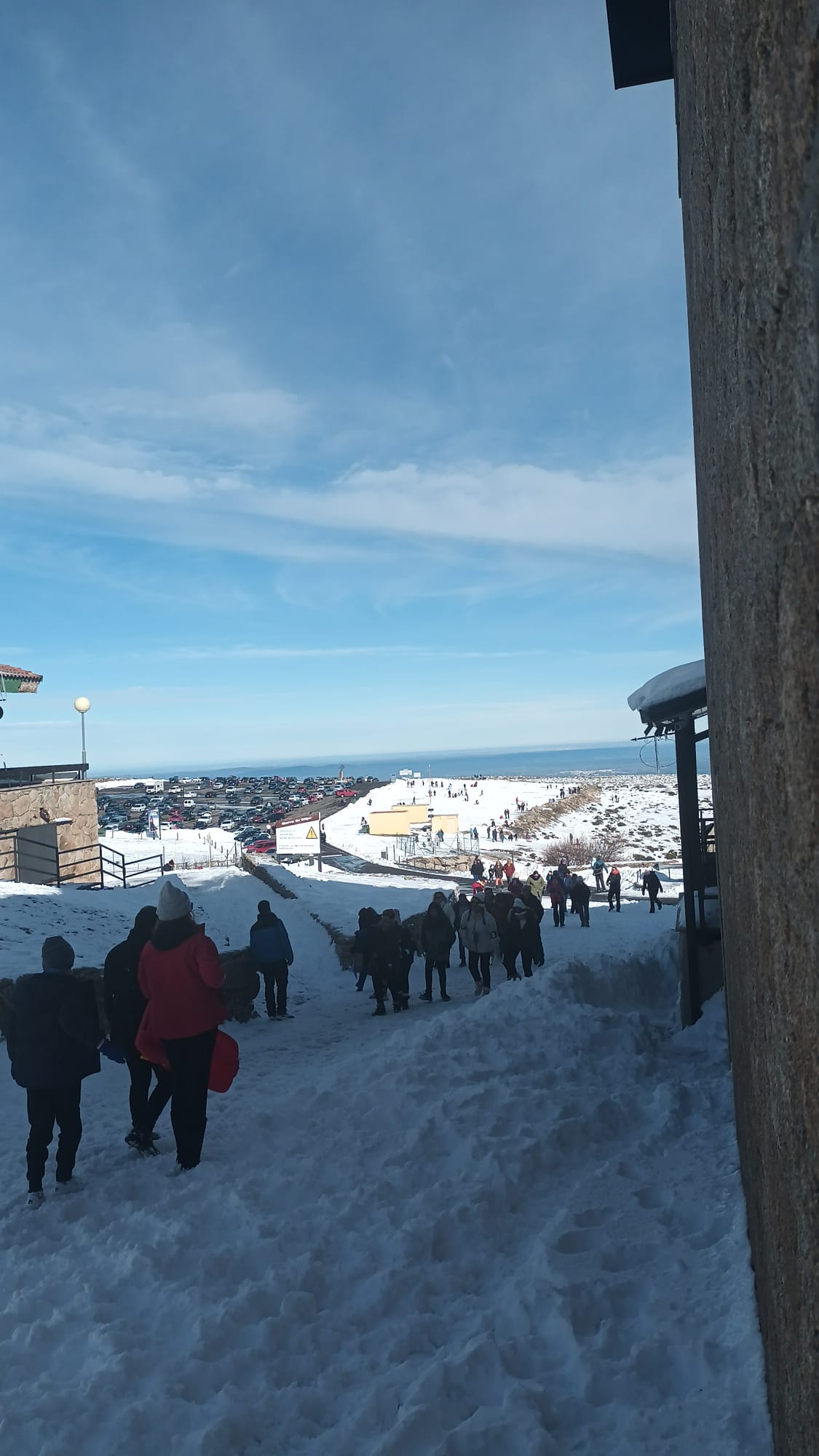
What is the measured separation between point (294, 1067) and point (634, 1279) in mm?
4704

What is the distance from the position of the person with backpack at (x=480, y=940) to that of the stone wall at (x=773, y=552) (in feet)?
26.0

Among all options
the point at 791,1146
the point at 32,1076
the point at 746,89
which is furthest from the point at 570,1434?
the point at 746,89

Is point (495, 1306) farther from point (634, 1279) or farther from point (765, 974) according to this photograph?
point (765, 974)

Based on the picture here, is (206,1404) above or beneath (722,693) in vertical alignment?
beneath

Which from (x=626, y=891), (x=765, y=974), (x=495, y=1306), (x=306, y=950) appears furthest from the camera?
(x=626, y=891)

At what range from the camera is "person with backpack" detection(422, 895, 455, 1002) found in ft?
34.1

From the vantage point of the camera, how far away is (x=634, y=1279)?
3619 millimetres

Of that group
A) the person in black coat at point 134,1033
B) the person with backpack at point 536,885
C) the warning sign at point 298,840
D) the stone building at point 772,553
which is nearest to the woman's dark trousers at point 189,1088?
the person in black coat at point 134,1033

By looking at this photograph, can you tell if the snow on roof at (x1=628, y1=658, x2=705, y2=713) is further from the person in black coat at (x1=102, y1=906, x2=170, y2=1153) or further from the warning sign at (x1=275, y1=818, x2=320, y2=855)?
the warning sign at (x1=275, y1=818, x2=320, y2=855)

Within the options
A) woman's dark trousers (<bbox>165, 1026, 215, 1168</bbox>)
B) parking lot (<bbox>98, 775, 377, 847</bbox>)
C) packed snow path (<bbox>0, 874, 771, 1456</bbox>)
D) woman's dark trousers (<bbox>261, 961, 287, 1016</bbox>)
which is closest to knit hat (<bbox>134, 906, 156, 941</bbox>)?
woman's dark trousers (<bbox>165, 1026, 215, 1168</bbox>)

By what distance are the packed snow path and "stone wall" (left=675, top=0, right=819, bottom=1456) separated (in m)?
0.78

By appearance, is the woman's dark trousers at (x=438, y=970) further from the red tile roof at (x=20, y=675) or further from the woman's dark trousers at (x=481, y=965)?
the red tile roof at (x=20, y=675)

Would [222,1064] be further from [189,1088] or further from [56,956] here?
[56,956]

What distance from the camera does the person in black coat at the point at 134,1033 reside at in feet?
17.9
